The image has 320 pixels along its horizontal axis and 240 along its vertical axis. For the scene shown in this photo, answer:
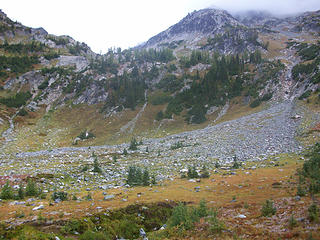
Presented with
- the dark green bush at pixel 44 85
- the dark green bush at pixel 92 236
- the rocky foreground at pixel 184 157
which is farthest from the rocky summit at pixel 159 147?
the dark green bush at pixel 44 85

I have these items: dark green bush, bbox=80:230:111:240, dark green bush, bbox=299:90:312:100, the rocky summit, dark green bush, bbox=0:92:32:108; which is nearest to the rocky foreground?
the rocky summit

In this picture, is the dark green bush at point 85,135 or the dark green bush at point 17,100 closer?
the dark green bush at point 85,135

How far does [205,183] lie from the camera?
1891 cm

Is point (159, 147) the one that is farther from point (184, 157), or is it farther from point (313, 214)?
point (313, 214)

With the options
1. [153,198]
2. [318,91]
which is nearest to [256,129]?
[318,91]

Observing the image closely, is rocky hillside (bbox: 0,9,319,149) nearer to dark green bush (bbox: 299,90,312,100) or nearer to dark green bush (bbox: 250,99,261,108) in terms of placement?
dark green bush (bbox: 299,90,312,100)

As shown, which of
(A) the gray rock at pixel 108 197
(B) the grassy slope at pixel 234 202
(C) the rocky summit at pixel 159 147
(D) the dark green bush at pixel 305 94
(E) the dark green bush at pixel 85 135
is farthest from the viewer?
(E) the dark green bush at pixel 85 135

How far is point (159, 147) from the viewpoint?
41344 mm

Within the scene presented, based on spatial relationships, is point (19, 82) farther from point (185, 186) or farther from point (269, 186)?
point (269, 186)

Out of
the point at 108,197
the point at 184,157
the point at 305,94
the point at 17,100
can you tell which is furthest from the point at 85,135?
the point at 305,94

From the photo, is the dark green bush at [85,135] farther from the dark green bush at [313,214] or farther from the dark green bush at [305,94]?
the dark green bush at [305,94]

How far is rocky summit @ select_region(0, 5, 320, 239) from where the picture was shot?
10102 millimetres

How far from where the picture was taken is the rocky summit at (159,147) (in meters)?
10.1

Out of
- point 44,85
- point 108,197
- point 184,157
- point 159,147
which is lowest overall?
point 159,147
